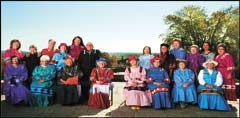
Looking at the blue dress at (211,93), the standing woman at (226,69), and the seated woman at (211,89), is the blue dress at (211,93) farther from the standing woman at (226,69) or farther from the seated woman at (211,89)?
the standing woman at (226,69)

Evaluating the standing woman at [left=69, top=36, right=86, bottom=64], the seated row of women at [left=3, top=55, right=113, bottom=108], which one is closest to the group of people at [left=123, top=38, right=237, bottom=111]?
the seated row of women at [left=3, top=55, right=113, bottom=108]

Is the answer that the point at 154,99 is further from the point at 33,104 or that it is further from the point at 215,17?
the point at 215,17

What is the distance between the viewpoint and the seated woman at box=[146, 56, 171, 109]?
8.02m

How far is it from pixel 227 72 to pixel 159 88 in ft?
5.84

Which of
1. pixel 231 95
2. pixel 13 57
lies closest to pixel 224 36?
pixel 231 95

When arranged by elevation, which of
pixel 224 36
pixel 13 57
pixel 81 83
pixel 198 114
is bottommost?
pixel 198 114

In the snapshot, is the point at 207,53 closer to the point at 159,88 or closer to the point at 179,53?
the point at 179,53

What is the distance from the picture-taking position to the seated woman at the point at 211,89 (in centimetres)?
793

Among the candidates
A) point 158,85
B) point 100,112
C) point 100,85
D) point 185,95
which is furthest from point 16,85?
point 185,95

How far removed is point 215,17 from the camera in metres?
31.1

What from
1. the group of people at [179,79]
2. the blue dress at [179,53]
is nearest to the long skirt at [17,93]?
the group of people at [179,79]

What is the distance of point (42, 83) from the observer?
27.4 feet

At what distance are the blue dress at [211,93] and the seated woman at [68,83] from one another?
2.71 meters

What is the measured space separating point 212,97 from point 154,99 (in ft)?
4.04
